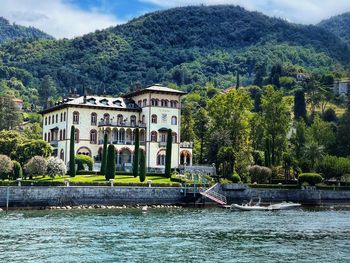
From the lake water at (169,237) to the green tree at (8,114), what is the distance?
68210mm

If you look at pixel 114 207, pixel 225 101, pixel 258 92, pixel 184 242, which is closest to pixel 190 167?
pixel 225 101

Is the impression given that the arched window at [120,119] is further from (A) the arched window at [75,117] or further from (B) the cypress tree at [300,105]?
(B) the cypress tree at [300,105]

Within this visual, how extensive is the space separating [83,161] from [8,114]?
47.6 metres

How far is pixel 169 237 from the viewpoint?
138 ft

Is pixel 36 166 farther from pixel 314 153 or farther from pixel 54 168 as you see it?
pixel 314 153

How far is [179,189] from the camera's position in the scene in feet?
241

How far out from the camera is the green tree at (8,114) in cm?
12600

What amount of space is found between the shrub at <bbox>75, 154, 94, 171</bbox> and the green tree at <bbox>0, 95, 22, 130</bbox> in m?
45.0

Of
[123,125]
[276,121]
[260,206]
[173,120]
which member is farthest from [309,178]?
[123,125]

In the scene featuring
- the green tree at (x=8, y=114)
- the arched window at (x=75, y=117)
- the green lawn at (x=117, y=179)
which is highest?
the green tree at (x=8, y=114)

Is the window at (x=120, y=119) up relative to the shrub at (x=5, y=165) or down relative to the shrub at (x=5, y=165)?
up

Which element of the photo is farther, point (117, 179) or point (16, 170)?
point (117, 179)

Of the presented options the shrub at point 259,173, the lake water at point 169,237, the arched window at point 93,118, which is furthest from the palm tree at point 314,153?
the lake water at point 169,237

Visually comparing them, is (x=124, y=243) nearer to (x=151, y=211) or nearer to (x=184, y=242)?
(x=184, y=242)
